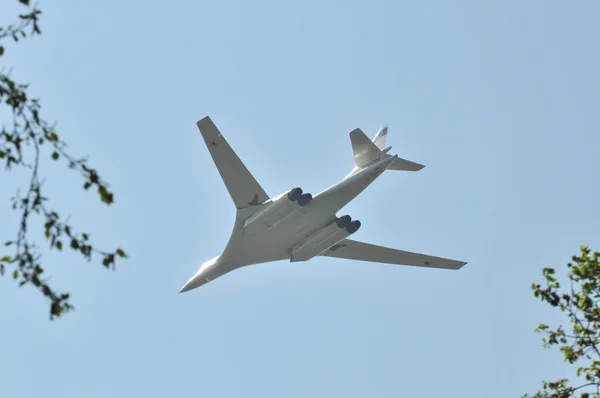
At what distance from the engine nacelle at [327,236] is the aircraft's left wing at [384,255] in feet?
16.3

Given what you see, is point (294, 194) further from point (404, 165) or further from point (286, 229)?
point (404, 165)

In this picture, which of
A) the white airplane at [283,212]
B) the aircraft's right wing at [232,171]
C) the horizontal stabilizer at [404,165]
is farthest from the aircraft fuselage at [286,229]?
the horizontal stabilizer at [404,165]

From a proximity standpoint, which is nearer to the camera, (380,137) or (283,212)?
(283,212)

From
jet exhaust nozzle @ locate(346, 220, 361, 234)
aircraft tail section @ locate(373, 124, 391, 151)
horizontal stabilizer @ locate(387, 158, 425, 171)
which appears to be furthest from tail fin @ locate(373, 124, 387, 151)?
jet exhaust nozzle @ locate(346, 220, 361, 234)

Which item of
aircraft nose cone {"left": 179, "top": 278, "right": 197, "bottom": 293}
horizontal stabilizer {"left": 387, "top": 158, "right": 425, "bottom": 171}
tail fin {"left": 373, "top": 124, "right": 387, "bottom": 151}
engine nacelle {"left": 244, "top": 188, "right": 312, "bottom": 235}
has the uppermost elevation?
tail fin {"left": 373, "top": 124, "right": 387, "bottom": 151}

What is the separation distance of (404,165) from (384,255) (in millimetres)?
8480

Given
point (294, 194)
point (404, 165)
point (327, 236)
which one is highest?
point (404, 165)

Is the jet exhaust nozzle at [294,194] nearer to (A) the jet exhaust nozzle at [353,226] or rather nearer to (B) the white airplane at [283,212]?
(B) the white airplane at [283,212]

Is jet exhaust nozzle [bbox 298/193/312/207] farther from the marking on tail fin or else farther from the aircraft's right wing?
the marking on tail fin

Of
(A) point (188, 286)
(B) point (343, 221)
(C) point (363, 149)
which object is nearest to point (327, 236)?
(B) point (343, 221)

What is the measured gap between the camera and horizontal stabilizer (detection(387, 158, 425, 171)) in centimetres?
4203

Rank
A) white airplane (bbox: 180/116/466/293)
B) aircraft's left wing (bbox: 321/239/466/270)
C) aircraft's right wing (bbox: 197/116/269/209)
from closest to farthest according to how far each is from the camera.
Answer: aircraft's right wing (bbox: 197/116/269/209) → white airplane (bbox: 180/116/466/293) → aircraft's left wing (bbox: 321/239/466/270)

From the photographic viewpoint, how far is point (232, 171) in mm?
40094

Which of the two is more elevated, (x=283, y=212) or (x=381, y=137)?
(x=381, y=137)
